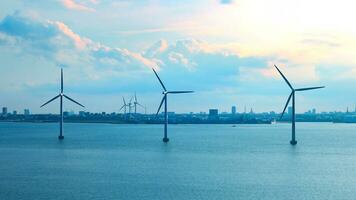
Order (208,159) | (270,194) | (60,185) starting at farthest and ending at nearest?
(208,159)
(60,185)
(270,194)

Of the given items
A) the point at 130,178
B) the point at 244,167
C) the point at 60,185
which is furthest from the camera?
the point at 244,167

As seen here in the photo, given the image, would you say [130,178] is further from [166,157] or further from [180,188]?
[166,157]

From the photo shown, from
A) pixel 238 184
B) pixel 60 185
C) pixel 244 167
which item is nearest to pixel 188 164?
pixel 244 167

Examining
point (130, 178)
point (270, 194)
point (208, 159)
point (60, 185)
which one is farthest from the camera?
point (208, 159)

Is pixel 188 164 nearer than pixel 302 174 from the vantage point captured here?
No

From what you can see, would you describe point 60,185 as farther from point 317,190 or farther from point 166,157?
point 166,157

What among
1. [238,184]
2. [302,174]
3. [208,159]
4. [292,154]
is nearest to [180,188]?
[238,184]

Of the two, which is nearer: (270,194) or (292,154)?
(270,194)

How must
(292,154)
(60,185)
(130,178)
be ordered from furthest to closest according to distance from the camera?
(292,154) → (130,178) → (60,185)
